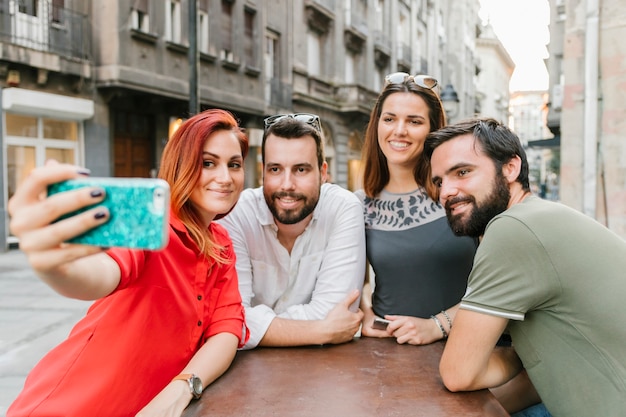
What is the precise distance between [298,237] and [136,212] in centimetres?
161

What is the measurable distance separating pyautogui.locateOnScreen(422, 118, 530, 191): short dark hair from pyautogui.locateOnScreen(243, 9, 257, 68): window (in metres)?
16.5

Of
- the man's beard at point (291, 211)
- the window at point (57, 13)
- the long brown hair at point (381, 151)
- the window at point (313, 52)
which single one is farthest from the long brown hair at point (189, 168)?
the window at point (313, 52)

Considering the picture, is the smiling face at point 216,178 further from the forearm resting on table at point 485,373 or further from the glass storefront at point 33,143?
the glass storefront at point 33,143

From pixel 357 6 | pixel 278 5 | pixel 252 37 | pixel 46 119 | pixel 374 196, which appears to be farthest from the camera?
pixel 357 6

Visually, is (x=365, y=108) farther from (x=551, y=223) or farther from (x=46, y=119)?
(x=551, y=223)

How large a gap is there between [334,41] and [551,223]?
22.1m

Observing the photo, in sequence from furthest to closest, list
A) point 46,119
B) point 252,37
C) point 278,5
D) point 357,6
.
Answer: point 357,6
point 278,5
point 252,37
point 46,119

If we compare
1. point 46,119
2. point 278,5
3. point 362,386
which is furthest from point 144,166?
point 362,386

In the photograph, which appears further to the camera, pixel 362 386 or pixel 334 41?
pixel 334 41

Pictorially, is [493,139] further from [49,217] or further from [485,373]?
[49,217]

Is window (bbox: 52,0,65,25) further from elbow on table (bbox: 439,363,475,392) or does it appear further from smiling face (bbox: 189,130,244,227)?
elbow on table (bbox: 439,363,475,392)

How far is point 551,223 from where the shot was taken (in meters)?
1.63

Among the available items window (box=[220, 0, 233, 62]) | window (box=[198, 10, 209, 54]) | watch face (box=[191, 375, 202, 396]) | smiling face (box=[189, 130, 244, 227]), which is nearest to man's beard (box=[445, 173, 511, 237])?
smiling face (box=[189, 130, 244, 227])

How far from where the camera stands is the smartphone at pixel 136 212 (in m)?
0.94
